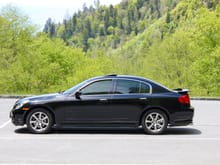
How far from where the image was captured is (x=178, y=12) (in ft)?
519

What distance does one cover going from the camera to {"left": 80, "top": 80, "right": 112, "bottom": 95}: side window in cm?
1063

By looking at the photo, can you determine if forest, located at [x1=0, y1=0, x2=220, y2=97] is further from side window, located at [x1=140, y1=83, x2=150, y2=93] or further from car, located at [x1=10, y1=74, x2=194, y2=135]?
side window, located at [x1=140, y1=83, x2=150, y2=93]

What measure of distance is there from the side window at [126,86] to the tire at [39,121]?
6.15 feet

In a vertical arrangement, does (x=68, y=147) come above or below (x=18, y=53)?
below

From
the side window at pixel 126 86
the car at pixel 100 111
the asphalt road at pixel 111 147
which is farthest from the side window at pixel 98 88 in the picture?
the asphalt road at pixel 111 147

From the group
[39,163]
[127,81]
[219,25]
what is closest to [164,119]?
[127,81]

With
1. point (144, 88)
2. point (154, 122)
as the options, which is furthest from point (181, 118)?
point (144, 88)

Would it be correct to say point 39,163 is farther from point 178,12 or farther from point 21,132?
point 178,12

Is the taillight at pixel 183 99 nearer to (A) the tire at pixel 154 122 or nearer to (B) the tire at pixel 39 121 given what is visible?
(A) the tire at pixel 154 122

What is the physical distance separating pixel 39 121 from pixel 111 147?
2.61m

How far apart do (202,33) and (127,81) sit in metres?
38.5

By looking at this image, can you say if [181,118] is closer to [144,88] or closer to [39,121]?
[144,88]

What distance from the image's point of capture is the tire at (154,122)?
34.5 feet

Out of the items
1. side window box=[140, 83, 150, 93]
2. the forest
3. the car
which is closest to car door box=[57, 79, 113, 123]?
the car
